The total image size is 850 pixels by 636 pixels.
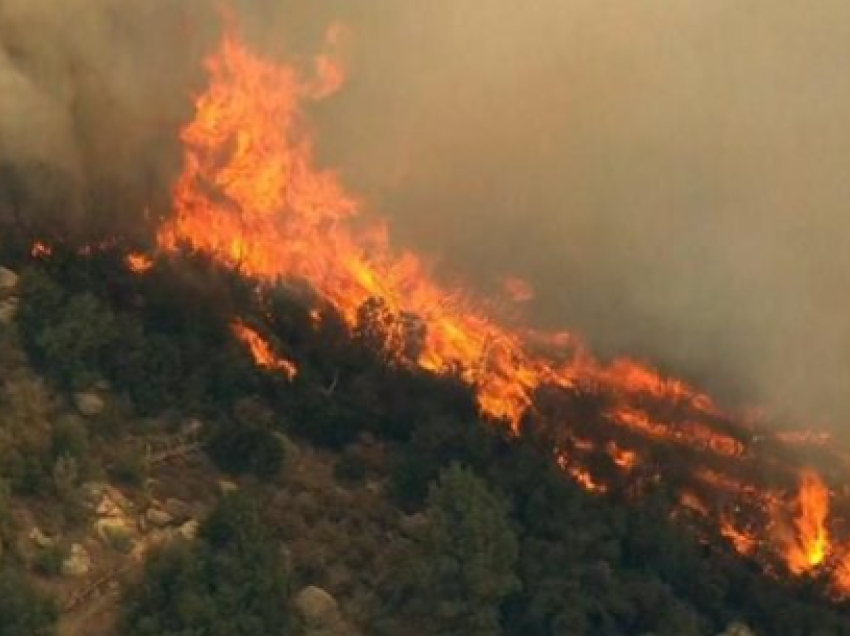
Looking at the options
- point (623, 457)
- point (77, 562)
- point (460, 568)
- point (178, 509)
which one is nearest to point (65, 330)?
point (178, 509)

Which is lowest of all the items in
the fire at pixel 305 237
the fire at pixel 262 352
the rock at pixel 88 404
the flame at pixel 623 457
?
the rock at pixel 88 404

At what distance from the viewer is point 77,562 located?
69375 mm

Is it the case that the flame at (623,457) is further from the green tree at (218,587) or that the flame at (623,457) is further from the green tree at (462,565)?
the green tree at (218,587)

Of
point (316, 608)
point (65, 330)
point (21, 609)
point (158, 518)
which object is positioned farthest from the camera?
point (65, 330)

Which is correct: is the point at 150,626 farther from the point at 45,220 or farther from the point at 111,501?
the point at 45,220

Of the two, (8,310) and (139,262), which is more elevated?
(139,262)

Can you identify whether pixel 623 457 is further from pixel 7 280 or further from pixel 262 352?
pixel 7 280

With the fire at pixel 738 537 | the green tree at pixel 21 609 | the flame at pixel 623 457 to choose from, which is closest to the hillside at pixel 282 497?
the green tree at pixel 21 609

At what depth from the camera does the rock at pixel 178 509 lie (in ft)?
243

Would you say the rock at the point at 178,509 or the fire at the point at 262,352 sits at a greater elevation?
the fire at the point at 262,352

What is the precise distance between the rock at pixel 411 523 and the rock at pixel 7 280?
21.2 meters

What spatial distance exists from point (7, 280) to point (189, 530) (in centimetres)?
1762

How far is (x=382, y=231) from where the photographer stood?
3967 inches

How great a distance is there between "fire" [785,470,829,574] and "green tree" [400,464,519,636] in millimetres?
24022
